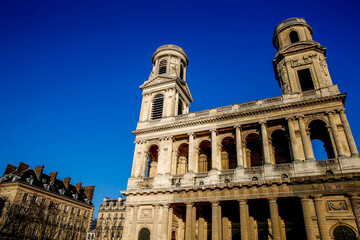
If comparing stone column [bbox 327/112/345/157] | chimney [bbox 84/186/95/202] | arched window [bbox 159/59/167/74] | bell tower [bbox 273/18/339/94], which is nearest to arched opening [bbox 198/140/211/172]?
bell tower [bbox 273/18/339/94]

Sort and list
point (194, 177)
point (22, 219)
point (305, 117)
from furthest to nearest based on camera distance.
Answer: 1. point (22, 219)
2. point (194, 177)
3. point (305, 117)

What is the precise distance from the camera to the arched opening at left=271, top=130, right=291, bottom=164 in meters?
24.5

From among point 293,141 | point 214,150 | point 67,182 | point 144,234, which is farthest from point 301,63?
point 67,182

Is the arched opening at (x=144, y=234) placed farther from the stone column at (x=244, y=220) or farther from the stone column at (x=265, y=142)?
the stone column at (x=265, y=142)

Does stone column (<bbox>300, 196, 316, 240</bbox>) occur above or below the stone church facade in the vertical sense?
below

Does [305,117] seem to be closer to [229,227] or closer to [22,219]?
[229,227]

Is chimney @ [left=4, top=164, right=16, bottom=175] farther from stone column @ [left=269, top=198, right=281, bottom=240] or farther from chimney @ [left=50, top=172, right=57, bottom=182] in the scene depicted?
stone column @ [left=269, top=198, right=281, bottom=240]

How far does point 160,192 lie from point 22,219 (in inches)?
686

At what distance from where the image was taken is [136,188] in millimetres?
25875

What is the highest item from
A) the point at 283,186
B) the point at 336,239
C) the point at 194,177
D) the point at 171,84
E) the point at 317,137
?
the point at 171,84

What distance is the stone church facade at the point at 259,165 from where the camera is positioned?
18922 mm

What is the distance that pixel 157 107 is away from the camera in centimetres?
3111

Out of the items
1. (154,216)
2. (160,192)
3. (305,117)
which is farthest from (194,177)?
(305,117)

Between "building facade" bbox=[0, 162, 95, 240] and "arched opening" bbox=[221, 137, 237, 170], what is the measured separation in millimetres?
28643
